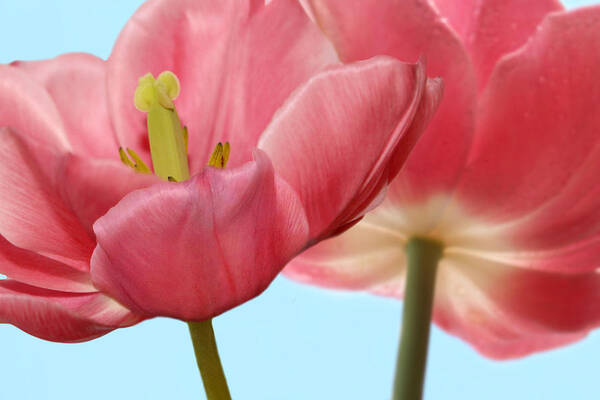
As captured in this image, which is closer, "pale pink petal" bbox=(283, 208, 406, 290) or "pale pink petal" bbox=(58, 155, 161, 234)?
"pale pink petal" bbox=(58, 155, 161, 234)

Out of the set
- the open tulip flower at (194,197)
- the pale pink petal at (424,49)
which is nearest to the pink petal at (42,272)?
the open tulip flower at (194,197)

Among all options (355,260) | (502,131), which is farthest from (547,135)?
(355,260)

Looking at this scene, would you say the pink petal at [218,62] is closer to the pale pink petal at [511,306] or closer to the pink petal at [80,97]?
the pink petal at [80,97]

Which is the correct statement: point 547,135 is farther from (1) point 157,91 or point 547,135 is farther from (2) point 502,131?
(1) point 157,91

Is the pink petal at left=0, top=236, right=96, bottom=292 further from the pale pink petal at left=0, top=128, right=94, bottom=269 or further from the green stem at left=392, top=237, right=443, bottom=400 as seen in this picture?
the green stem at left=392, top=237, right=443, bottom=400

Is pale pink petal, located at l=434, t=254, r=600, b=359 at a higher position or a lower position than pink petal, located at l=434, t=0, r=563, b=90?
lower

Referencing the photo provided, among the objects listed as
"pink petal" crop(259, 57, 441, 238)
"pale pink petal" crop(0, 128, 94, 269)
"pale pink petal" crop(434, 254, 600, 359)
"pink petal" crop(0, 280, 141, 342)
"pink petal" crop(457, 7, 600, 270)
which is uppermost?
"pink petal" crop(457, 7, 600, 270)

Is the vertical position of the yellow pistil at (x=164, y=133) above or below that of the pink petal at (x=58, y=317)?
Result: above

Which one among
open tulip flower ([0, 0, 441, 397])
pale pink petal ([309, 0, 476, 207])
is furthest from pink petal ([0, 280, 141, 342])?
pale pink petal ([309, 0, 476, 207])
